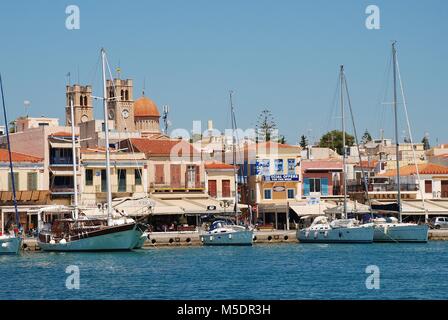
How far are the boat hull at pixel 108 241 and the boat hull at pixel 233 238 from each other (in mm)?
7344

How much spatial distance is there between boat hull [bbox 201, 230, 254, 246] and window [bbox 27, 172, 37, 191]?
14576mm

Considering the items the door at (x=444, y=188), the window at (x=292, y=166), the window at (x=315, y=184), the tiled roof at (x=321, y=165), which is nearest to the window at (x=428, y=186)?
the door at (x=444, y=188)

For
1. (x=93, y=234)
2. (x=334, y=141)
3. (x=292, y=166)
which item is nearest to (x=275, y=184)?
(x=292, y=166)

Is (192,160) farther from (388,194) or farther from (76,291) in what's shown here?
(76,291)

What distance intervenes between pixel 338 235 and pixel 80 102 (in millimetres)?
81049

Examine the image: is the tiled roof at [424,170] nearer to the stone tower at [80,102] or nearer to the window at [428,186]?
the window at [428,186]

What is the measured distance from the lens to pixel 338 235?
207ft

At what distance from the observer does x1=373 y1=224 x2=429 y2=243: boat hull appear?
61.8m

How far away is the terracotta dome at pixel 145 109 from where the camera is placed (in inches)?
5148

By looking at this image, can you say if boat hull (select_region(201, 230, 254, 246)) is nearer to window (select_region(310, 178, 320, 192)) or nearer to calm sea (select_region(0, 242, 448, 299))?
calm sea (select_region(0, 242, 448, 299))

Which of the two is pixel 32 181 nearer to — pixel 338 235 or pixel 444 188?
pixel 338 235

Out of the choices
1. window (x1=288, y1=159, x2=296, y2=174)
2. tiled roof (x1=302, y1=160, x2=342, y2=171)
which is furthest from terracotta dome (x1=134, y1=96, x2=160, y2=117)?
window (x1=288, y1=159, x2=296, y2=174)
